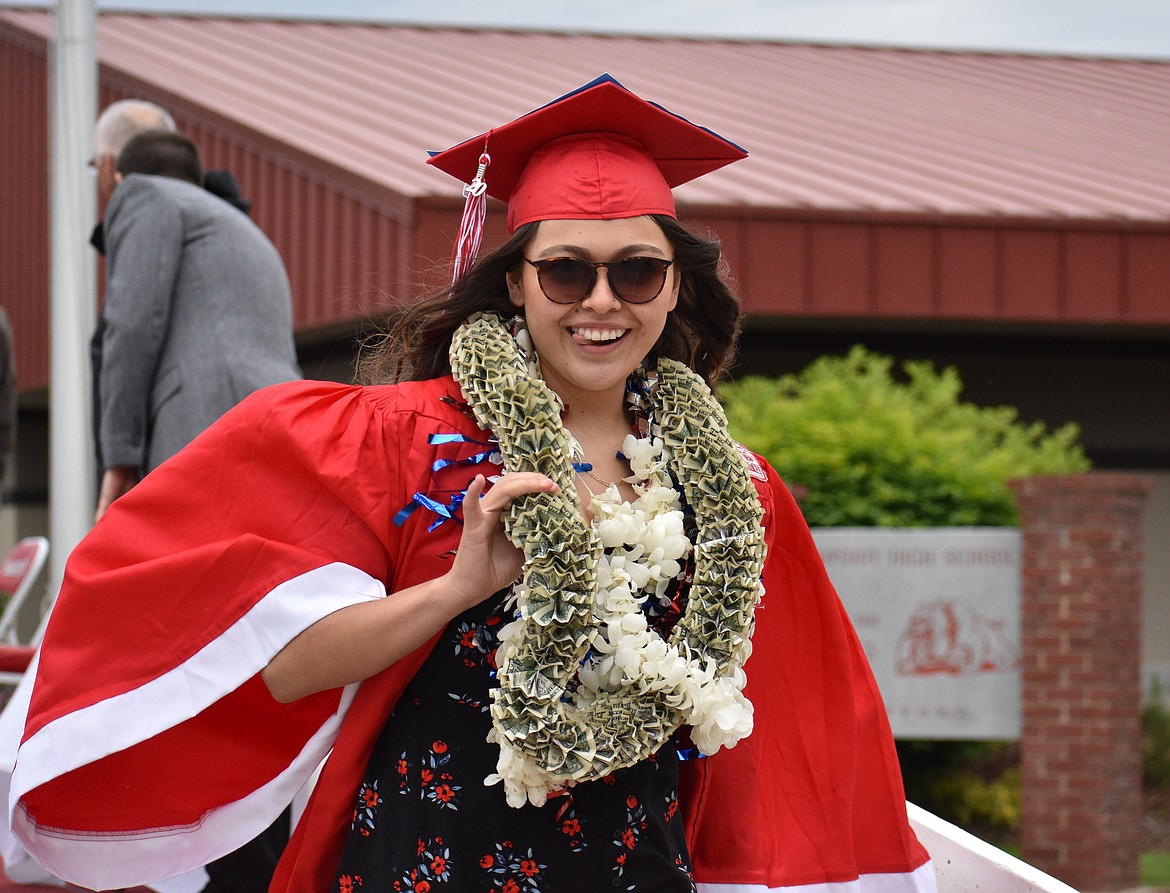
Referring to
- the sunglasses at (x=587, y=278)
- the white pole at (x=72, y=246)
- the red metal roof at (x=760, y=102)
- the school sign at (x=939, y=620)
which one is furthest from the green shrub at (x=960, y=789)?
the sunglasses at (x=587, y=278)

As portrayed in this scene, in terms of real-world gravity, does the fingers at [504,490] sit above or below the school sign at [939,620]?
above

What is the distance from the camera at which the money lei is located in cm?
204

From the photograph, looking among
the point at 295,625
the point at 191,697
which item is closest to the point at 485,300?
the point at 295,625

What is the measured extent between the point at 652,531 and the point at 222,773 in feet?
2.50

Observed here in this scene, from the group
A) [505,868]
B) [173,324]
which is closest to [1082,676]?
[173,324]

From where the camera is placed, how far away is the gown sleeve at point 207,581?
6.95 ft

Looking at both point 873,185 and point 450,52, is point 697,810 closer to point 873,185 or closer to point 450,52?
point 873,185

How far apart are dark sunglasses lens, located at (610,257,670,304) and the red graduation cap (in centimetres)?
8

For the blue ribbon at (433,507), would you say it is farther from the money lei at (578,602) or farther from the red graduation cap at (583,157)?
the red graduation cap at (583,157)

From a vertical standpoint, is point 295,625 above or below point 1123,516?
above

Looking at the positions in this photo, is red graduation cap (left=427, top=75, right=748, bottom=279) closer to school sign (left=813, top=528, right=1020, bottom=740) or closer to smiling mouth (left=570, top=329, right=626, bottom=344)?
smiling mouth (left=570, top=329, right=626, bottom=344)

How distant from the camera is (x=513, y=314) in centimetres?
242

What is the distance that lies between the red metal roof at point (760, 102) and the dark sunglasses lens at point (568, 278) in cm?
616

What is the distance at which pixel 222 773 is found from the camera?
7.48ft
